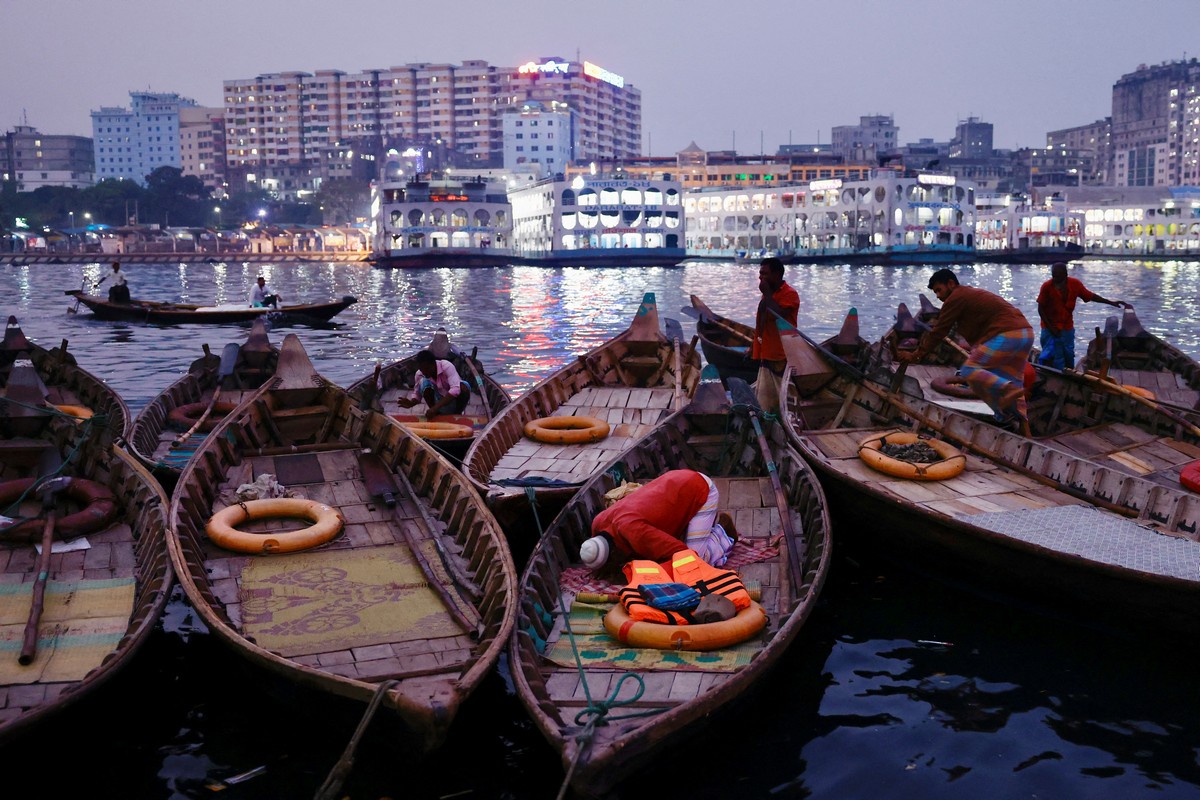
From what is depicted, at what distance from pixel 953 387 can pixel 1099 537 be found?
21.0 feet

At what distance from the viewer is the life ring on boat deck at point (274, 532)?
807 cm

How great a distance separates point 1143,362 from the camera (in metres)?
16.7

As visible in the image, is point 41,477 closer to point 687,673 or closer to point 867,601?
point 687,673

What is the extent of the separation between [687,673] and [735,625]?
1.80 ft

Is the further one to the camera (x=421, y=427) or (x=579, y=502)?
(x=421, y=427)

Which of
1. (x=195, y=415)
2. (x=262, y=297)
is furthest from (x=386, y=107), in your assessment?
(x=195, y=415)

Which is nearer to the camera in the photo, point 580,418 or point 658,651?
point 658,651

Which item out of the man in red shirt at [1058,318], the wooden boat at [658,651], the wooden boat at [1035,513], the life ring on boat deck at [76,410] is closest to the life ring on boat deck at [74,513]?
the wooden boat at [658,651]

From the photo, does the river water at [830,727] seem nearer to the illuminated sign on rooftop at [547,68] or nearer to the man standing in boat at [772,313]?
the man standing in boat at [772,313]

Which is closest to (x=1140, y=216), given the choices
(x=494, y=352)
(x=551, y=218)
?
(x=551, y=218)

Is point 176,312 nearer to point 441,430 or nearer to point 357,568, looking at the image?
point 441,430

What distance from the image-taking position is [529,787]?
632 cm

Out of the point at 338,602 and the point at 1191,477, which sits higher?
the point at 1191,477

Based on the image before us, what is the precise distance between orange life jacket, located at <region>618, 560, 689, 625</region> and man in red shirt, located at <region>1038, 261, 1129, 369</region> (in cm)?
966
